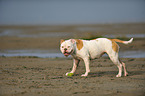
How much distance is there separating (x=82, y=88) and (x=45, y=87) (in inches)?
42.6

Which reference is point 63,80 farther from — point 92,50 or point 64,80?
point 92,50

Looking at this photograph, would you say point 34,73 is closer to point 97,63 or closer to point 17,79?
A: point 17,79

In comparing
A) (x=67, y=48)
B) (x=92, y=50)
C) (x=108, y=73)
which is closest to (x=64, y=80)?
(x=67, y=48)

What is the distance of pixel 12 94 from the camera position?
25.9 ft

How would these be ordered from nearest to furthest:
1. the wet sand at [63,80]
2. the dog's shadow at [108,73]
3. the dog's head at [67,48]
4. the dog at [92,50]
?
the wet sand at [63,80], the dog's head at [67,48], the dog at [92,50], the dog's shadow at [108,73]

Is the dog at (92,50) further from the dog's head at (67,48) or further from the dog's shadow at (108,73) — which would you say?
the dog's shadow at (108,73)

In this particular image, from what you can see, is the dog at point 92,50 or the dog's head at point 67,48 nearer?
the dog's head at point 67,48

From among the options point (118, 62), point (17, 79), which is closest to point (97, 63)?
point (118, 62)

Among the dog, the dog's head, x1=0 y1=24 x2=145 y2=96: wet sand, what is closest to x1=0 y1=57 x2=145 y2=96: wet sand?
x1=0 y1=24 x2=145 y2=96: wet sand

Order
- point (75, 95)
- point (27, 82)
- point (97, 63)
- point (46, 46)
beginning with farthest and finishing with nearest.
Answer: point (46, 46) < point (97, 63) < point (27, 82) < point (75, 95)

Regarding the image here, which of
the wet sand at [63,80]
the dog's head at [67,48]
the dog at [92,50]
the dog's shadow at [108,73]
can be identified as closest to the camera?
the wet sand at [63,80]

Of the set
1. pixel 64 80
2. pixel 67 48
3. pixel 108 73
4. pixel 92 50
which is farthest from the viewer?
pixel 108 73

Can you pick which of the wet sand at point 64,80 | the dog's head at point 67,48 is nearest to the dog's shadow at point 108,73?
the wet sand at point 64,80

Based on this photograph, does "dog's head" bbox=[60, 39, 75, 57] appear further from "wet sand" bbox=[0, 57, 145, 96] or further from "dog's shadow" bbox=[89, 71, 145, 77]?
"dog's shadow" bbox=[89, 71, 145, 77]
